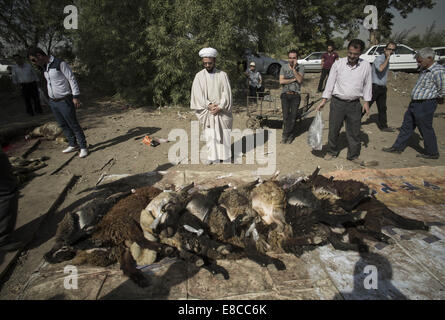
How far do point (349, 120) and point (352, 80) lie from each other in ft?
2.39

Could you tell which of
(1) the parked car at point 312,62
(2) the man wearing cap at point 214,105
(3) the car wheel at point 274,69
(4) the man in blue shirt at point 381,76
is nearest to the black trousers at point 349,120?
(4) the man in blue shirt at point 381,76

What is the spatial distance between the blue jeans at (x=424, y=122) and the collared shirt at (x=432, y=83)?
128mm

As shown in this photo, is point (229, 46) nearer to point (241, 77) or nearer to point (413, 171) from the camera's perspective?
point (241, 77)

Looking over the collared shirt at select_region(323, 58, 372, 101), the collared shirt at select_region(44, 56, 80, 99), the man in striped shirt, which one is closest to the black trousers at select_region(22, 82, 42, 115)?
the collared shirt at select_region(44, 56, 80, 99)

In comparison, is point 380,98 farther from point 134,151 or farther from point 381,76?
point 134,151

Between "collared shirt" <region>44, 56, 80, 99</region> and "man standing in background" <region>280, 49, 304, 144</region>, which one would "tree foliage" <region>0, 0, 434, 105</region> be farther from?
"collared shirt" <region>44, 56, 80, 99</region>

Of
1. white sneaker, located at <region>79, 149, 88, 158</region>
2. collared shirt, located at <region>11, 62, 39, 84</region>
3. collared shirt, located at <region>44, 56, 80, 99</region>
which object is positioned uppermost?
collared shirt, located at <region>11, 62, 39, 84</region>

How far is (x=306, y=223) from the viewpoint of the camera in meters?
2.59

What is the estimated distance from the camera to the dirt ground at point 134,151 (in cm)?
317

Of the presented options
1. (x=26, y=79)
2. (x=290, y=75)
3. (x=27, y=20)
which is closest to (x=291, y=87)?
(x=290, y=75)

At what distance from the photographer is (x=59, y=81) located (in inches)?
177

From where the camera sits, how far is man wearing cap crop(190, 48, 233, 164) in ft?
14.4

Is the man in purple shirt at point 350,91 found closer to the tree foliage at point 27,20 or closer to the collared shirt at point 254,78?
the collared shirt at point 254,78
